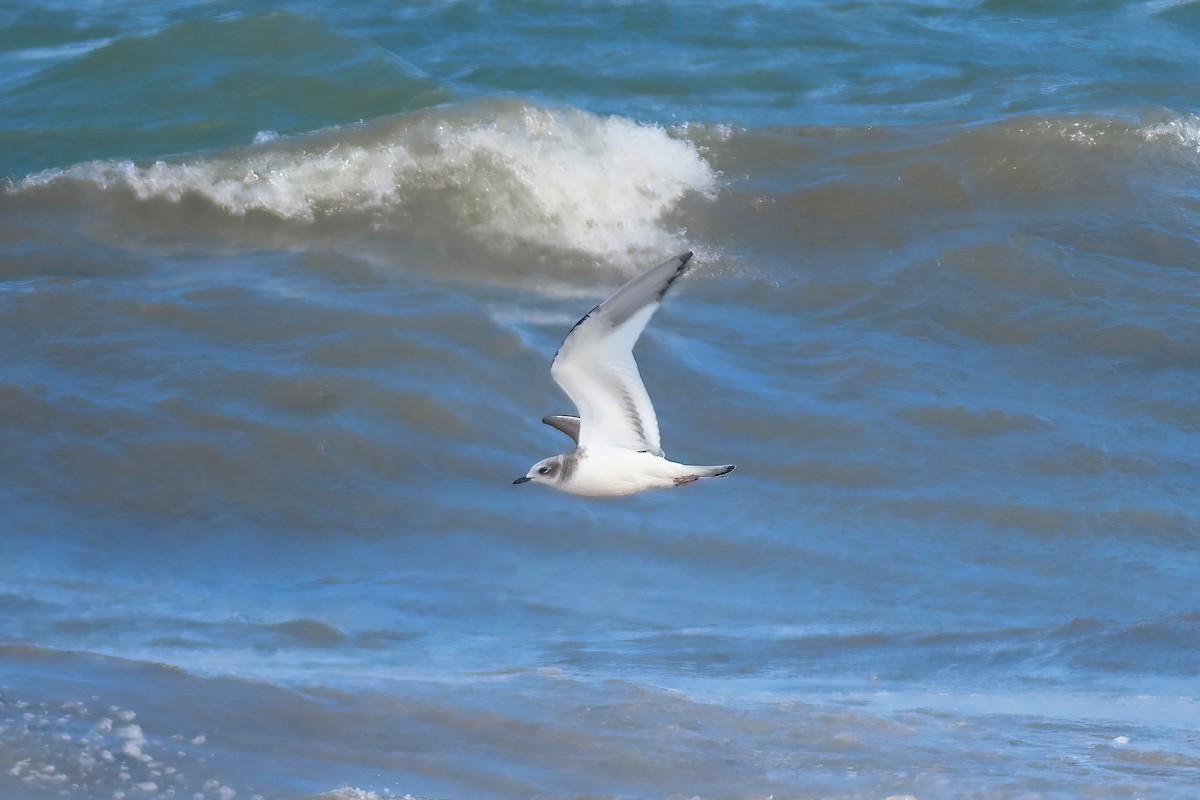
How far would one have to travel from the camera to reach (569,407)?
9.23 meters

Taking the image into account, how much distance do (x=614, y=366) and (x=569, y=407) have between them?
2956 mm

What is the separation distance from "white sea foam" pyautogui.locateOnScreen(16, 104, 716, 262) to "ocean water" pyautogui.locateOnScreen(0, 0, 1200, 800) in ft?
0.13

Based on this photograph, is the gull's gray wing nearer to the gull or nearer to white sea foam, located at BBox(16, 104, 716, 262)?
the gull

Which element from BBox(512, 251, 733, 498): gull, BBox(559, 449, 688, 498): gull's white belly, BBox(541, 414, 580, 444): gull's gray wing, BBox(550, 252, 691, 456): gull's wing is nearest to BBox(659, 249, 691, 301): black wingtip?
BBox(550, 252, 691, 456): gull's wing

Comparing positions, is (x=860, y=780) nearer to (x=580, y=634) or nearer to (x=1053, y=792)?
(x=1053, y=792)

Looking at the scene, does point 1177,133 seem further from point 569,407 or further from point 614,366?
point 614,366

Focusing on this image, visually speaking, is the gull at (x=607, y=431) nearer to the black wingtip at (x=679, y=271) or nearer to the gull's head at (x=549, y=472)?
the gull's head at (x=549, y=472)

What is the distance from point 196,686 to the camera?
212 inches

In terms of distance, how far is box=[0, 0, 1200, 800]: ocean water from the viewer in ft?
17.3

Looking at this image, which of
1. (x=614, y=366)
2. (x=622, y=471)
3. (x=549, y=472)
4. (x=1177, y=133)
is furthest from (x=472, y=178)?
(x=614, y=366)

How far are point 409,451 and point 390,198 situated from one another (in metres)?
4.42

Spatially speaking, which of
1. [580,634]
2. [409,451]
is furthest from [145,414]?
[580,634]

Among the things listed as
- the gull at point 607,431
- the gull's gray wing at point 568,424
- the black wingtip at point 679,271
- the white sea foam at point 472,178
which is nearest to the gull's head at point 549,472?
the gull at point 607,431

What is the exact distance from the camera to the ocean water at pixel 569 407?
527cm
